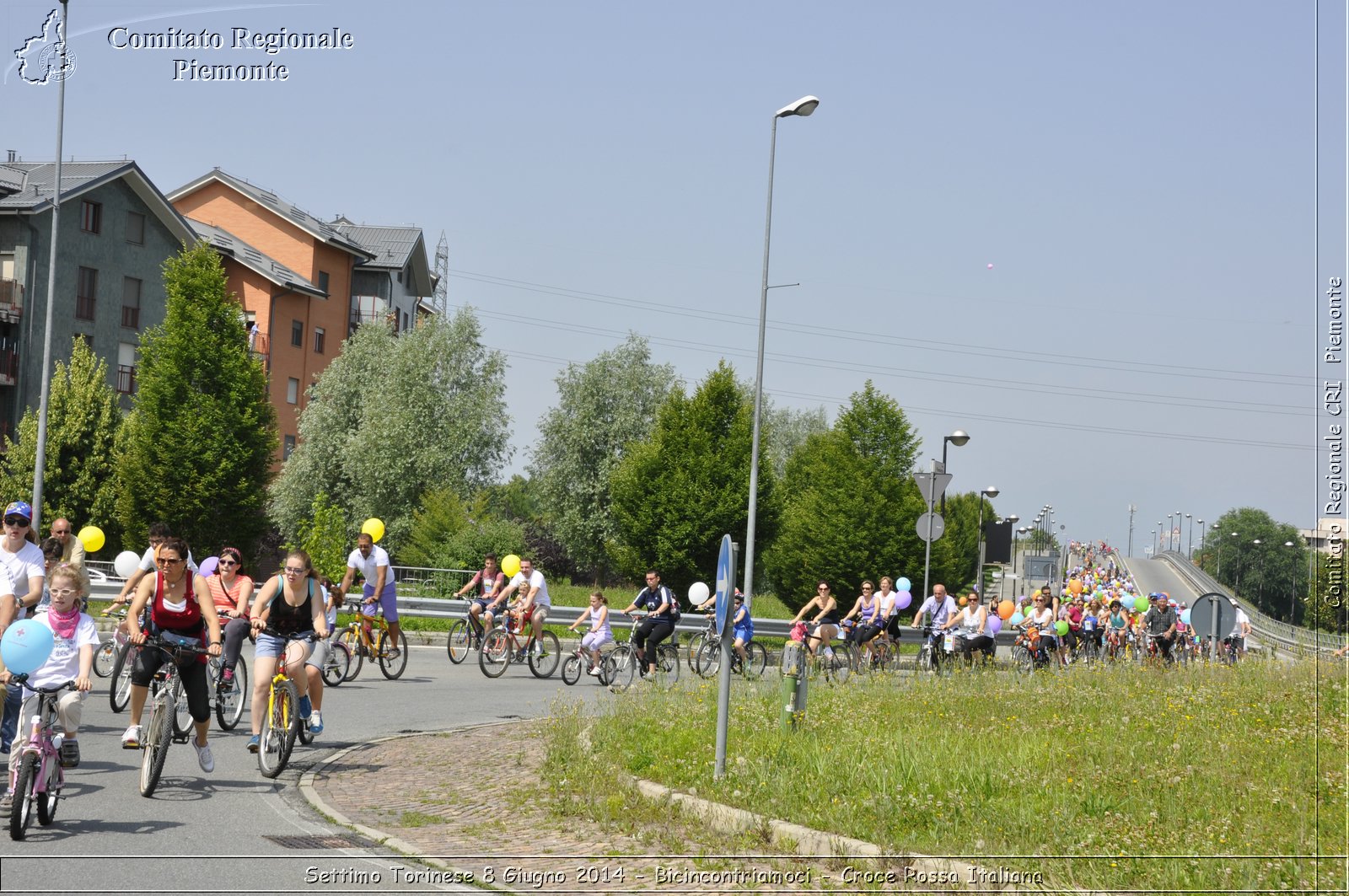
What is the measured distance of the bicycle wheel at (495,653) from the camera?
19.2 metres

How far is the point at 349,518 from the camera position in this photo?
2250 inches

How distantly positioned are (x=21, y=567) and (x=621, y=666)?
10.3 meters

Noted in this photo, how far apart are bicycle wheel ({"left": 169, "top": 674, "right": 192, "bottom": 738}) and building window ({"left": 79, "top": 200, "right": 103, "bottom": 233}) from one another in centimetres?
4317

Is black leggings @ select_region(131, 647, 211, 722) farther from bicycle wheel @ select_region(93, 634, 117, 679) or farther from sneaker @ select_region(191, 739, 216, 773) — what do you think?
bicycle wheel @ select_region(93, 634, 117, 679)

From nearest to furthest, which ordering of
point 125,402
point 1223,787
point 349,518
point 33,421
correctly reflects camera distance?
point 1223,787
point 33,421
point 125,402
point 349,518

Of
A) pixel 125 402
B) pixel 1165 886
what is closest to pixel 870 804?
pixel 1165 886

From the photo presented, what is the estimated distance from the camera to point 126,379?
52.8m

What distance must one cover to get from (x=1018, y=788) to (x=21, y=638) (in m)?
6.11

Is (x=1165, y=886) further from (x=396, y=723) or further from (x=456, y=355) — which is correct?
(x=456, y=355)

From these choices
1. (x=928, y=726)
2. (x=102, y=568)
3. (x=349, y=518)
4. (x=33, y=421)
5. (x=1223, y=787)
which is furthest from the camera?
(x=349, y=518)

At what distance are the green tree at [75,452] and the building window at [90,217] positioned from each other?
736 cm

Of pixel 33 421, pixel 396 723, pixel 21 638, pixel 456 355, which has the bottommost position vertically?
pixel 396 723

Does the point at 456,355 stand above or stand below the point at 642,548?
above

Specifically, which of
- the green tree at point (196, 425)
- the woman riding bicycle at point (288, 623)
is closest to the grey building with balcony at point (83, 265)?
the green tree at point (196, 425)
